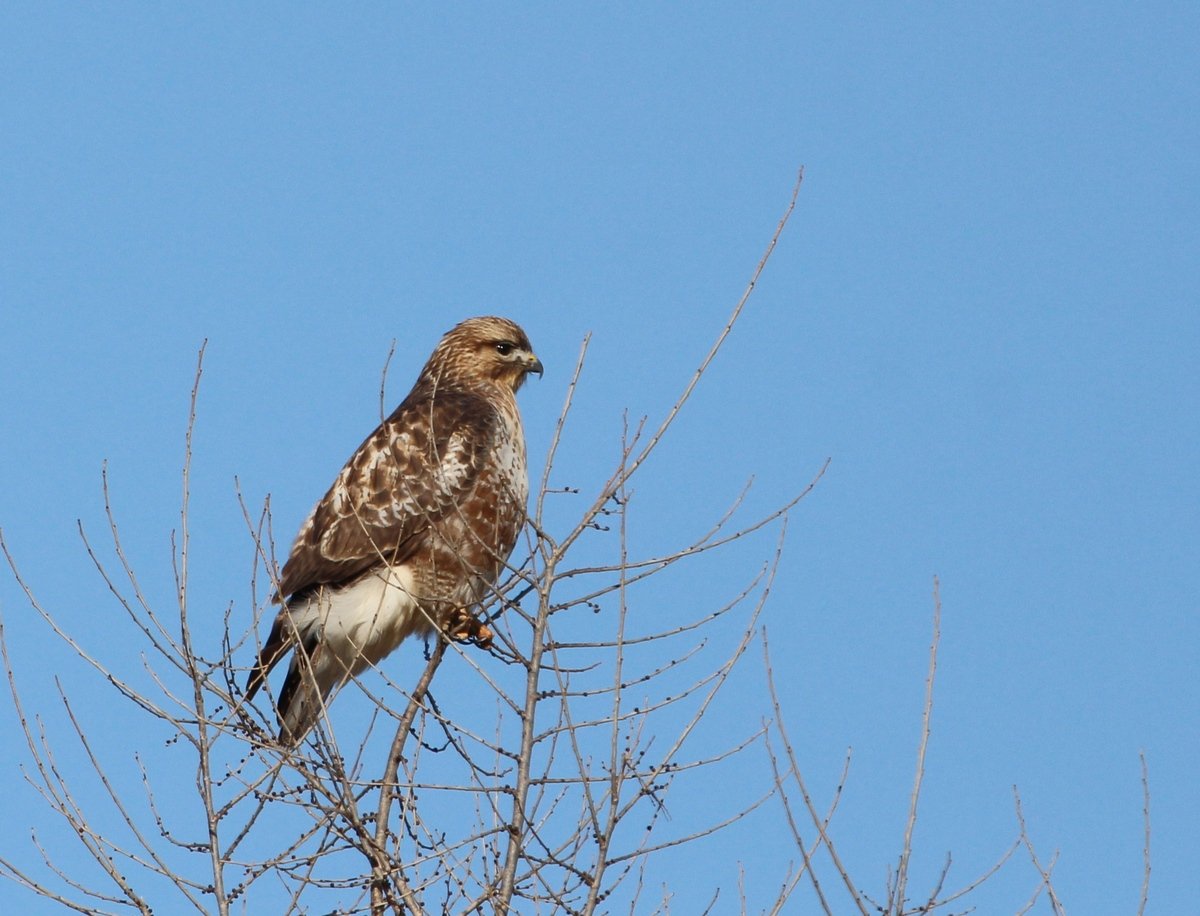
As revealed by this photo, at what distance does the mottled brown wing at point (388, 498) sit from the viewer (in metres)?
6.81

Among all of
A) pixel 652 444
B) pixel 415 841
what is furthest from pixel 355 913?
pixel 652 444

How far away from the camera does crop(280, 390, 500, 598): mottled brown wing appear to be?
681 centimetres

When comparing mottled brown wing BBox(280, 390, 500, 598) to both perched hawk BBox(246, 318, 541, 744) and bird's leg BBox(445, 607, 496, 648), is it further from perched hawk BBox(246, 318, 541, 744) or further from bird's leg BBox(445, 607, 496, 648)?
bird's leg BBox(445, 607, 496, 648)

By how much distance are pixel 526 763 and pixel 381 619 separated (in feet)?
8.15

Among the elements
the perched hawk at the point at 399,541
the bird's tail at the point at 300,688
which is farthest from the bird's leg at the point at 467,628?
the bird's tail at the point at 300,688

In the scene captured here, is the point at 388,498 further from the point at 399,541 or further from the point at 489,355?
the point at 489,355

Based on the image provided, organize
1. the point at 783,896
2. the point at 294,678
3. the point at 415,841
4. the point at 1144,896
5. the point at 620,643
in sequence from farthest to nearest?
the point at 294,678, the point at 415,841, the point at 783,896, the point at 620,643, the point at 1144,896

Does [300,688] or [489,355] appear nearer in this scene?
[300,688]

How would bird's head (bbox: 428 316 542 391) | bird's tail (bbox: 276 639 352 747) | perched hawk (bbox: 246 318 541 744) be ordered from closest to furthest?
bird's tail (bbox: 276 639 352 747) → perched hawk (bbox: 246 318 541 744) → bird's head (bbox: 428 316 542 391)

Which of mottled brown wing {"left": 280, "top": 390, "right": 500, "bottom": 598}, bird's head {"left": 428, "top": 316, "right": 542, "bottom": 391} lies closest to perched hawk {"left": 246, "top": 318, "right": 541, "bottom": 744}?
mottled brown wing {"left": 280, "top": 390, "right": 500, "bottom": 598}

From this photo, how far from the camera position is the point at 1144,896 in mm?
3814

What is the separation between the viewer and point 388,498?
6.89 m

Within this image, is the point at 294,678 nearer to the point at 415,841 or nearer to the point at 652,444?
the point at 415,841

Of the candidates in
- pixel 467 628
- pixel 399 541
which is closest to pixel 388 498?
pixel 399 541
